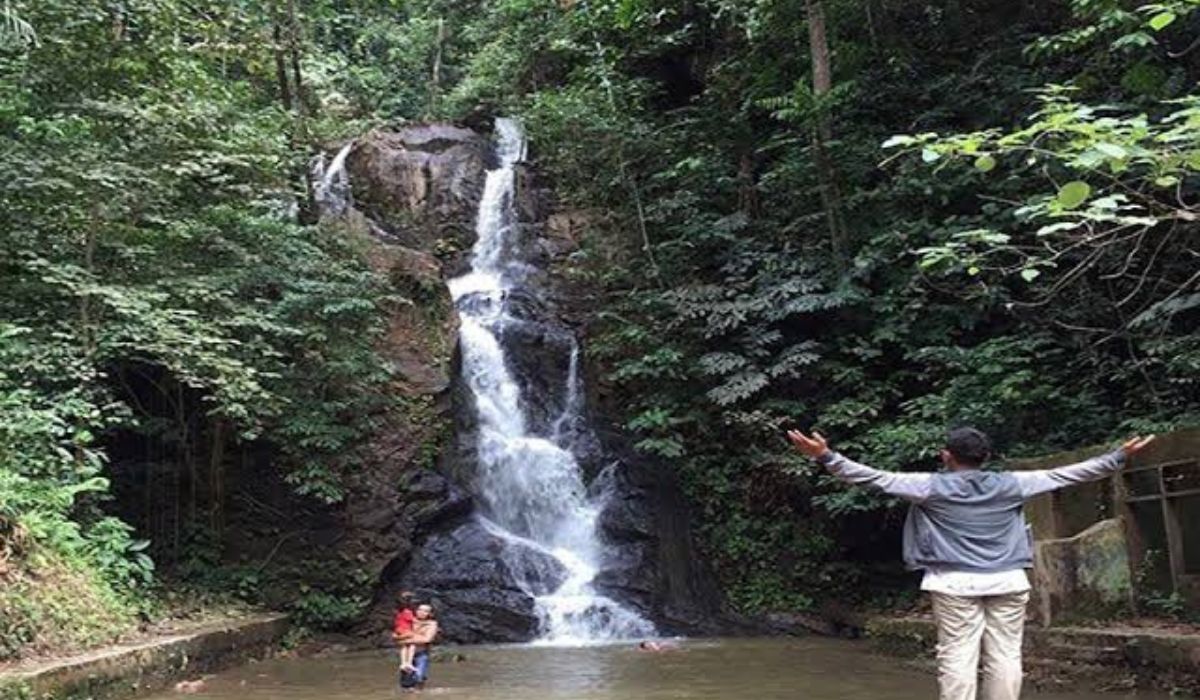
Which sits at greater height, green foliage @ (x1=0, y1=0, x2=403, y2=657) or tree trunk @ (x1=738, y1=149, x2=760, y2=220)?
tree trunk @ (x1=738, y1=149, x2=760, y2=220)

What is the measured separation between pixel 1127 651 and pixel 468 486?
9.07 meters

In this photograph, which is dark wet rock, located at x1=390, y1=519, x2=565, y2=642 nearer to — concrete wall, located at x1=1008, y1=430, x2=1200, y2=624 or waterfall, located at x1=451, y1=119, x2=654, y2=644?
waterfall, located at x1=451, y1=119, x2=654, y2=644

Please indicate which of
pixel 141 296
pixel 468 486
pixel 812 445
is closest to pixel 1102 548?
pixel 812 445

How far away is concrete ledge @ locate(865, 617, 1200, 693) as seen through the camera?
654 cm

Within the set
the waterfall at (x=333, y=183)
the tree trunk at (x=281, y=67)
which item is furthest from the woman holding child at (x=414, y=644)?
the waterfall at (x=333, y=183)

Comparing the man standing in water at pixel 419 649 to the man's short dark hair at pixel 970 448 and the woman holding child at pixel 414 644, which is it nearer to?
the woman holding child at pixel 414 644

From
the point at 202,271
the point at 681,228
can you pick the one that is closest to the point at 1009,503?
the point at 202,271

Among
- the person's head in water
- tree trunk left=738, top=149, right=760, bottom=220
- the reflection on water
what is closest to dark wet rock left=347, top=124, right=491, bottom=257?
tree trunk left=738, top=149, right=760, bottom=220

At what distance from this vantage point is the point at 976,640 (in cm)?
416

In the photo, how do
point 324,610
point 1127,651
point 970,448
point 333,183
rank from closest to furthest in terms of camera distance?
point 970,448 → point 1127,651 → point 324,610 → point 333,183

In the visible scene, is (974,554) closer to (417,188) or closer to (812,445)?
(812,445)

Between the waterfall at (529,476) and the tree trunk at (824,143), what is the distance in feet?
15.5

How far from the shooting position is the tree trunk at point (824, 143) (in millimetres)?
13016

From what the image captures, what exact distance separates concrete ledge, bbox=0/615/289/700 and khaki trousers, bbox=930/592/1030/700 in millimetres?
5457
